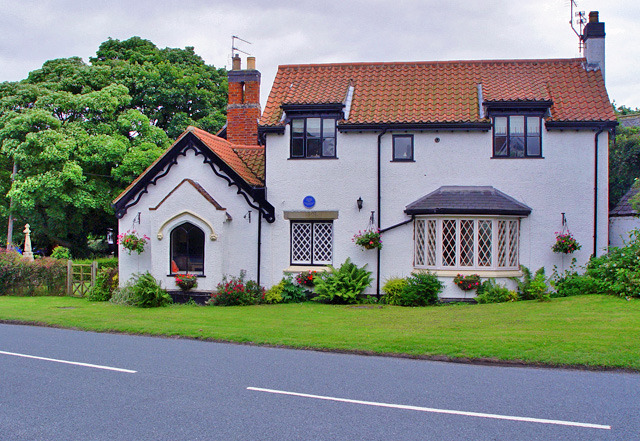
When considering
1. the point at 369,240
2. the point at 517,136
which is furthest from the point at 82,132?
the point at 517,136

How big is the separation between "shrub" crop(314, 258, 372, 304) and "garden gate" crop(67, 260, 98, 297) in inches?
350

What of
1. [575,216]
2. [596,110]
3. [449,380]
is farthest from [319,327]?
[596,110]

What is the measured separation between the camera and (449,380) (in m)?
8.16

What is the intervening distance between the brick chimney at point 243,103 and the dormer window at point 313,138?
137 inches

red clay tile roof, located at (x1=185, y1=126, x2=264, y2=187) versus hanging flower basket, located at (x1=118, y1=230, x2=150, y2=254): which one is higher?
red clay tile roof, located at (x1=185, y1=126, x2=264, y2=187)

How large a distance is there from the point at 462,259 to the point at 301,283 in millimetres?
5180

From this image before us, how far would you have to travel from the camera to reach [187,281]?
1862 centimetres

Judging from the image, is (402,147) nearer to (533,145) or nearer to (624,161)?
(533,145)

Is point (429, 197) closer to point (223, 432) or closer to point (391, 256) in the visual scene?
point (391, 256)

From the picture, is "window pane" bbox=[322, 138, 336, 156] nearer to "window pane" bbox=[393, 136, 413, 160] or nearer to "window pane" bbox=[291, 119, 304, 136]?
"window pane" bbox=[291, 119, 304, 136]

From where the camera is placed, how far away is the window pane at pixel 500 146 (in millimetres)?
18422

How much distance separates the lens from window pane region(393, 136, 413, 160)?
18.8m

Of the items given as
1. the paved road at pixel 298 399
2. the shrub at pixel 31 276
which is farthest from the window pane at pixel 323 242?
the shrub at pixel 31 276

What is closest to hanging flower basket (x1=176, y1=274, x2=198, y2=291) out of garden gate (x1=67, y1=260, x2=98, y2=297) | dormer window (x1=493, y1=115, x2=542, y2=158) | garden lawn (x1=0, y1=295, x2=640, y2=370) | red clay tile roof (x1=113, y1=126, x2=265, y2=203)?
garden lawn (x1=0, y1=295, x2=640, y2=370)
